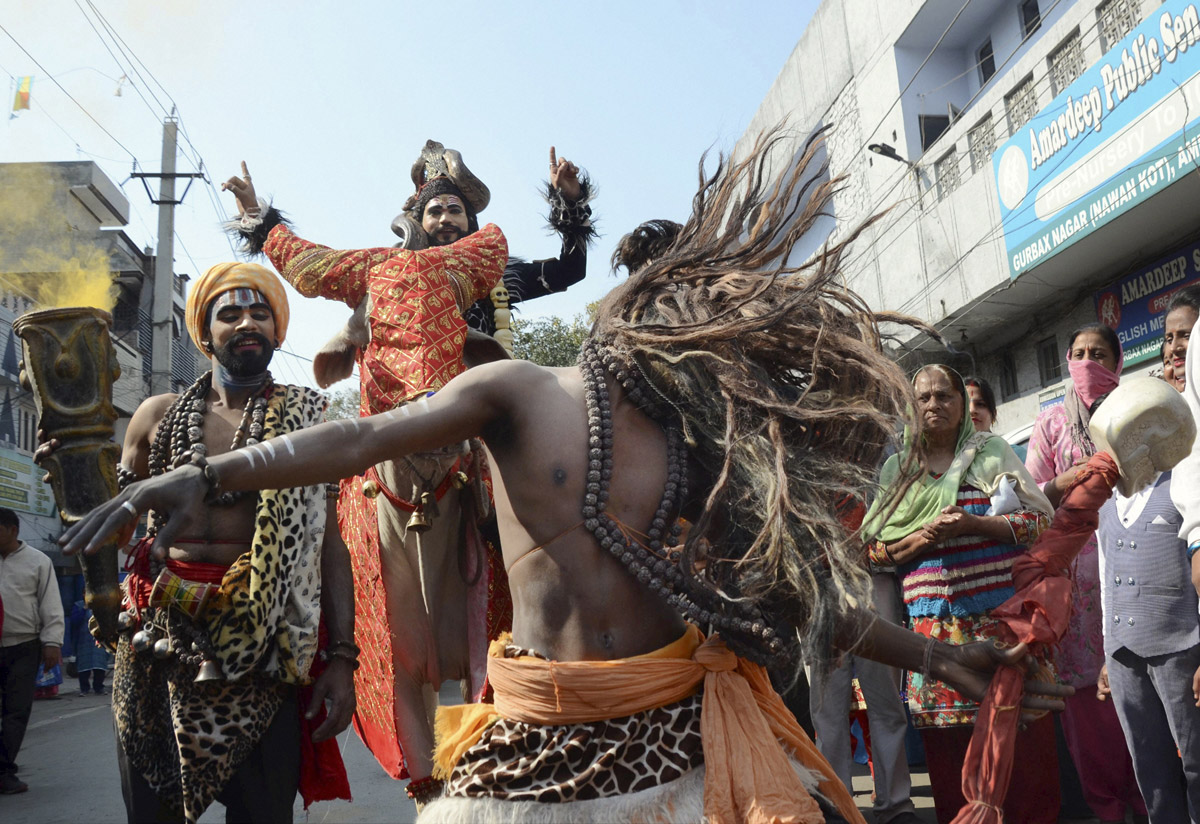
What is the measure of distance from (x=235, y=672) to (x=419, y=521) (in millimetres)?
957

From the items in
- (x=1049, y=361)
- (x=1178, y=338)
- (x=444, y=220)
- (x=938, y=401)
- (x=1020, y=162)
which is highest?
(x=1020, y=162)

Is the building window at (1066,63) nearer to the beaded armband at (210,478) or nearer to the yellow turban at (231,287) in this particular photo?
the yellow turban at (231,287)

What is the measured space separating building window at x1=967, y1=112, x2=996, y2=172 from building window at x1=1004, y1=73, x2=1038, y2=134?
43cm

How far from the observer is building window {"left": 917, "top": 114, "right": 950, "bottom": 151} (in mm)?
18125

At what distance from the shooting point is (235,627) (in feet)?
10.4

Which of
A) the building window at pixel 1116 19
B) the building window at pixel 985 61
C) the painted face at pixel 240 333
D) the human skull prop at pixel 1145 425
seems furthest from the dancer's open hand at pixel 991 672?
the building window at pixel 985 61

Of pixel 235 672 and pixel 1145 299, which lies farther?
pixel 1145 299

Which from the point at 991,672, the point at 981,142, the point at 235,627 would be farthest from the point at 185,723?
the point at 981,142

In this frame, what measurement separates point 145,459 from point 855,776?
4.45m

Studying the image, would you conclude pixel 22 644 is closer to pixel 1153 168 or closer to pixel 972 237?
pixel 1153 168

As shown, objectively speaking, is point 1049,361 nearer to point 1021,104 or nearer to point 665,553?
point 1021,104

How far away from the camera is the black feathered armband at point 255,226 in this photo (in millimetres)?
4453

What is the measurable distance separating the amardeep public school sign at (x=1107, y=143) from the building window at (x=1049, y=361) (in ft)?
6.16

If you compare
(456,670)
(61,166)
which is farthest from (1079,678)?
(61,166)
